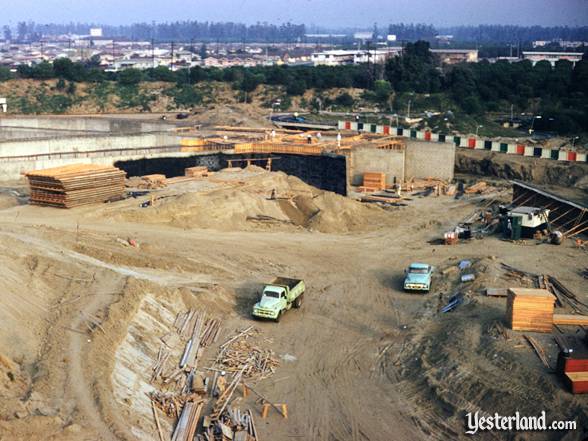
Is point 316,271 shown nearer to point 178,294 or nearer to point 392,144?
point 178,294

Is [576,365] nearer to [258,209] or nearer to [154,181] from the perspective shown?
[258,209]

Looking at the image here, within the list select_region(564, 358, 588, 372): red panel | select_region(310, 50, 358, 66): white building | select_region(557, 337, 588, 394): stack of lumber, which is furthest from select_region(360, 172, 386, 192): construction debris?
select_region(310, 50, 358, 66): white building

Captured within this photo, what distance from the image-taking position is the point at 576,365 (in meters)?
18.2

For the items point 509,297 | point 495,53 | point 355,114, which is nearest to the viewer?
point 509,297

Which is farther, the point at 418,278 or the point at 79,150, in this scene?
the point at 79,150

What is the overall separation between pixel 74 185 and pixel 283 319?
13.5 meters

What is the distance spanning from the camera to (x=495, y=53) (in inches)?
6737

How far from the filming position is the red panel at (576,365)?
18109 mm

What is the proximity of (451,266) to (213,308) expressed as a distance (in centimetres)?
929

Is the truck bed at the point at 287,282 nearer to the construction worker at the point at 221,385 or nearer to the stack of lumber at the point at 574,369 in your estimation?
the construction worker at the point at 221,385

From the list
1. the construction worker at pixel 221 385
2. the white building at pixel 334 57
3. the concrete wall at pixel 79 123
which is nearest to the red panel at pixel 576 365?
the construction worker at pixel 221 385

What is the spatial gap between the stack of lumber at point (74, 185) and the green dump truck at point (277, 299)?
41.0ft

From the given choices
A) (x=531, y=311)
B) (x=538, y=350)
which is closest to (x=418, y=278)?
(x=531, y=311)

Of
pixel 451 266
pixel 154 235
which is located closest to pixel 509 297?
pixel 451 266
